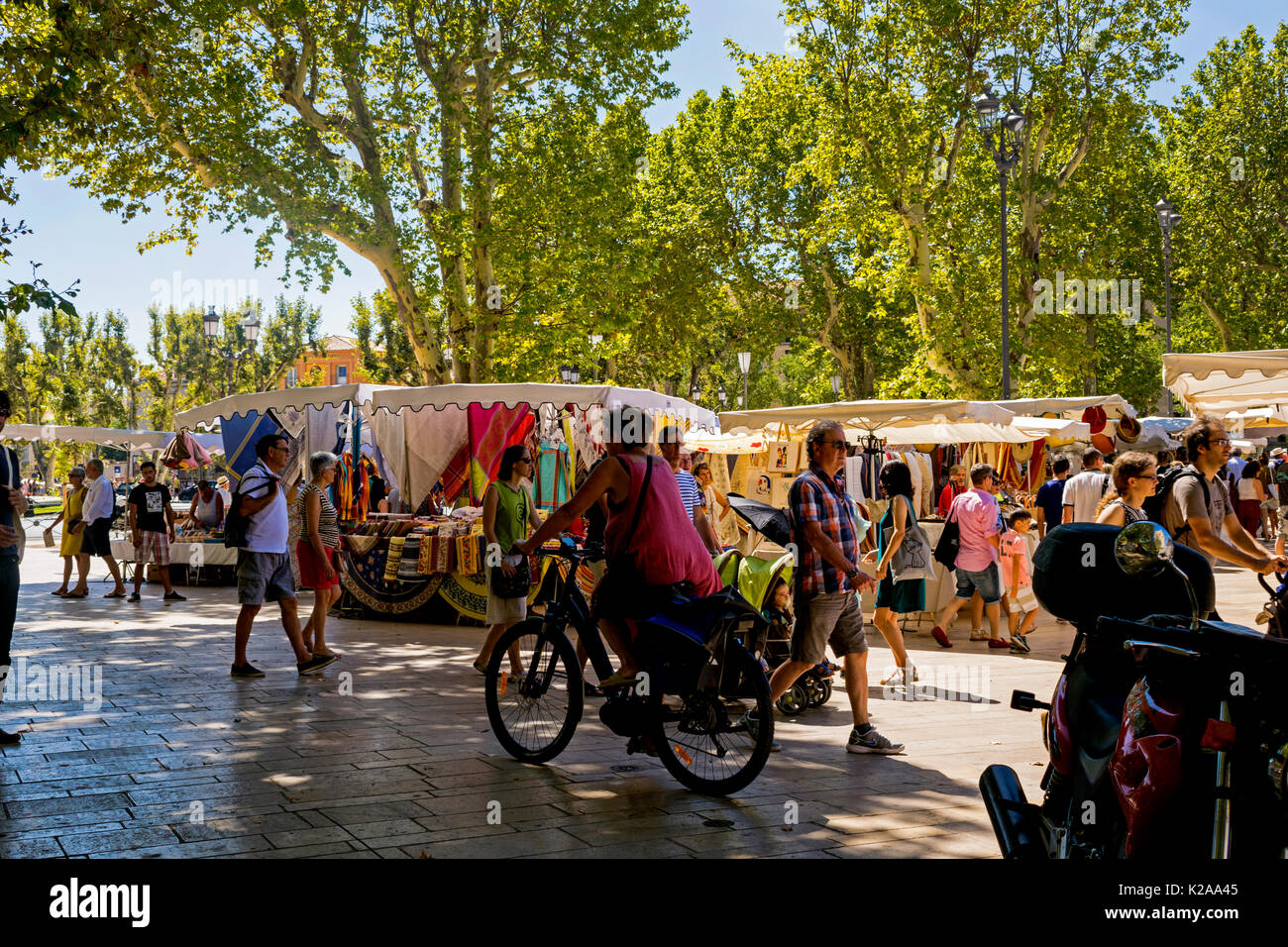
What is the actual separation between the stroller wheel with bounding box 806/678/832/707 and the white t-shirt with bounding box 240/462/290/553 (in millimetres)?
4272

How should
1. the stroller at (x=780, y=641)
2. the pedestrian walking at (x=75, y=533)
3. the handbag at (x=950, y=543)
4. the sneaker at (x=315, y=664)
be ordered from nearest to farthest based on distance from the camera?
the stroller at (x=780, y=641)
the sneaker at (x=315, y=664)
the handbag at (x=950, y=543)
the pedestrian walking at (x=75, y=533)

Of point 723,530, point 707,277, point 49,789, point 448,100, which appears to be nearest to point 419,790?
point 49,789

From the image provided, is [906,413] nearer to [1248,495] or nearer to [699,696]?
[699,696]

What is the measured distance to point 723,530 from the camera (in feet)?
52.0

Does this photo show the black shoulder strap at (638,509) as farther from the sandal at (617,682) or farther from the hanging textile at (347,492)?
the hanging textile at (347,492)

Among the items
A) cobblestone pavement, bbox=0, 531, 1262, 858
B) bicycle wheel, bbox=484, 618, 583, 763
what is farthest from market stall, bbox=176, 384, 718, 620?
bicycle wheel, bbox=484, 618, 583, 763

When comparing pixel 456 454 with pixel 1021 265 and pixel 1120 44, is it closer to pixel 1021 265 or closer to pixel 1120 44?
pixel 1021 265

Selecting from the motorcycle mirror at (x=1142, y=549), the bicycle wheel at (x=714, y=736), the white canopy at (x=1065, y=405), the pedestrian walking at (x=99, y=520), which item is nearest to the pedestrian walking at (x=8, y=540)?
the bicycle wheel at (x=714, y=736)

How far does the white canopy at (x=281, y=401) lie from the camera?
13.5 m

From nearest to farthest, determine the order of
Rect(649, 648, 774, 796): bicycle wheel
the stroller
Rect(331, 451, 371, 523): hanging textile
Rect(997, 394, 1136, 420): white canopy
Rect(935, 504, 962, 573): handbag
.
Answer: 1. Rect(649, 648, 774, 796): bicycle wheel
2. the stroller
3. Rect(935, 504, 962, 573): handbag
4. Rect(331, 451, 371, 523): hanging textile
5. Rect(997, 394, 1136, 420): white canopy

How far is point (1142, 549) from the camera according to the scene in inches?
107

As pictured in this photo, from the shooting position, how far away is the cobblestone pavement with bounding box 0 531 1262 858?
4555 mm

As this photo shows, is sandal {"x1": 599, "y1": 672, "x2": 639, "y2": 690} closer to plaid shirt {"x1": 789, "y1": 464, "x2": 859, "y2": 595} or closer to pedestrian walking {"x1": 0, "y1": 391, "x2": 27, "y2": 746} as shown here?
plaid shirt {"x1": 789, "y1": 464, "x2": 859, "y2": 595}

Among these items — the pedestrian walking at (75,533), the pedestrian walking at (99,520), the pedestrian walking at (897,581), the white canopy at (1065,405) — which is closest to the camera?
the pedestrian walking at (897,581)
